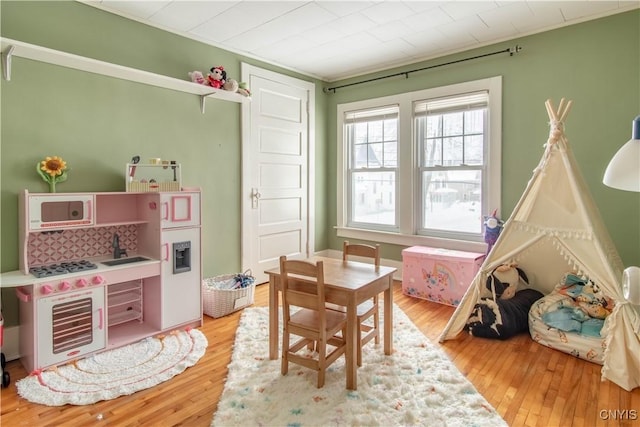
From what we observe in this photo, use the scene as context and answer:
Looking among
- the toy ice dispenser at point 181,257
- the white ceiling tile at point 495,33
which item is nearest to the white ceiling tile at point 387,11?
the white ceiling tile at point 495,33

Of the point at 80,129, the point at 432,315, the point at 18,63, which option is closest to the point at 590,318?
the point at 432,315

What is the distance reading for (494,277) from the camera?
3305 mm

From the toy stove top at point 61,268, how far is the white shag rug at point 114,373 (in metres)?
0.61

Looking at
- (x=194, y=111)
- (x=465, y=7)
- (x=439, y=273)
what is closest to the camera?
(x=465, y=7)

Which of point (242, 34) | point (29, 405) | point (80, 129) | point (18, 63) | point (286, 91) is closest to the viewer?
point (29, 405)

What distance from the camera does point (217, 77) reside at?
3.56 meters

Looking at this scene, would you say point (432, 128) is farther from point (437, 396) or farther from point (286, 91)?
point (437, 396)

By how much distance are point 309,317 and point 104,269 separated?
1529 mm

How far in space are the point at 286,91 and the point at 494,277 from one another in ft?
10.3

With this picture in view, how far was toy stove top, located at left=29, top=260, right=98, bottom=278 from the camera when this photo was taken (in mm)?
2510

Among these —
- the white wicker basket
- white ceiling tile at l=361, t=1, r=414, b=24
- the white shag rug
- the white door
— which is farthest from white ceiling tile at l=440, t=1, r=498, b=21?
the white shag rug

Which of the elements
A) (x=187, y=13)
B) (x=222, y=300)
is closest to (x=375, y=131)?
(x=187, y=13)

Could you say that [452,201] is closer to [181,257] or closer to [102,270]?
[181,257]

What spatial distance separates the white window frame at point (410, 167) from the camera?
3834 millimetres
